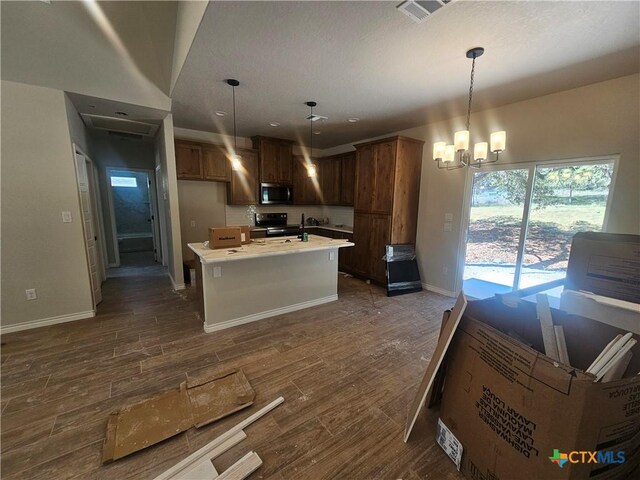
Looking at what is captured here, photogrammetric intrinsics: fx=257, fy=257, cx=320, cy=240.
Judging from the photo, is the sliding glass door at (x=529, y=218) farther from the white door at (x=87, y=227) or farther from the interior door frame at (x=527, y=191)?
the white door at (x=87, y=227)

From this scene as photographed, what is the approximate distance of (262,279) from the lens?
3.21 m

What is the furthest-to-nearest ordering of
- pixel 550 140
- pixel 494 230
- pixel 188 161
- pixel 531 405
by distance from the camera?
pixel 188 161
pixel 494 230
pixel 550 140
pixel 531 405

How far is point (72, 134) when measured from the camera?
9.91 ft

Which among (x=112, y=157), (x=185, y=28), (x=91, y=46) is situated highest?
(x=91, y=46)

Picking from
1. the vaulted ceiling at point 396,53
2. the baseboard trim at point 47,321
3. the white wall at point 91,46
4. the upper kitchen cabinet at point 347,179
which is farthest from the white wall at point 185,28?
the upper kitchen cabinet at point 347,179

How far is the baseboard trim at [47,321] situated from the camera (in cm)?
283

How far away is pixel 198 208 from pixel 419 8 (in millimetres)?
→ 4655

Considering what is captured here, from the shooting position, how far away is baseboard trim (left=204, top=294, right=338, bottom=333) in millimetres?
2939

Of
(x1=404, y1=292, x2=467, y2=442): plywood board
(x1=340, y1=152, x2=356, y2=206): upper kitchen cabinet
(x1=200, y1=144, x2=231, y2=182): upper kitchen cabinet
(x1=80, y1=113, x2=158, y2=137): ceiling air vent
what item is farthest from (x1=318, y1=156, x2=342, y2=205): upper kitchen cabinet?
(x1=404, y1=292, x2=467, y2=442): plywood board

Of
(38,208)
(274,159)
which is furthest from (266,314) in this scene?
(274,159)

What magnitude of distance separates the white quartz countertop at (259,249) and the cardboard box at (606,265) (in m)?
2.33

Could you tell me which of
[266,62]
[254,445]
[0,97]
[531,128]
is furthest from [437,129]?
[0,97]

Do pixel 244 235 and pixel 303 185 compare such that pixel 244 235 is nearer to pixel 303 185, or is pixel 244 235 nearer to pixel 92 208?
pixel 303 185

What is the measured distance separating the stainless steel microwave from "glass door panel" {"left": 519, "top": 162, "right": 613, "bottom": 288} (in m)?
4.19
